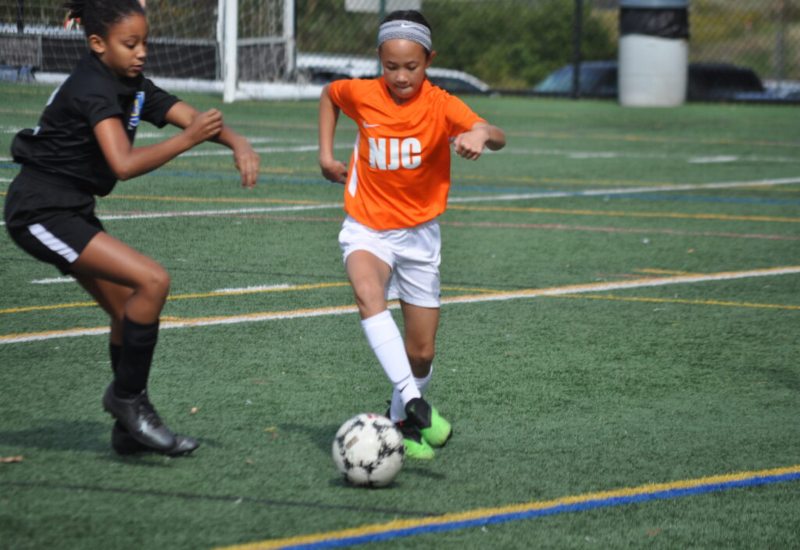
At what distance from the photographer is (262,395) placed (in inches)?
A: 261

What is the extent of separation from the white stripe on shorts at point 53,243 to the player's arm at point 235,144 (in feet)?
2.16

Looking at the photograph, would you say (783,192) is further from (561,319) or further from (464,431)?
(464,431)

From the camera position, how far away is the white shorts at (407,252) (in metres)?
6.00

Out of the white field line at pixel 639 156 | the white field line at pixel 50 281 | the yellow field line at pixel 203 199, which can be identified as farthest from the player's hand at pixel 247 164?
the white field line at pixel 639 156

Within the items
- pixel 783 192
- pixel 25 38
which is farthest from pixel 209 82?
pixel 783 192

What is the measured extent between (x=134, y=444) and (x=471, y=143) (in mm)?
1686

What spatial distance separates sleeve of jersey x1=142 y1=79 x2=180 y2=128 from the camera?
579 centimetres

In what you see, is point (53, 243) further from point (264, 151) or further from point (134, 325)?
point (264, 151)

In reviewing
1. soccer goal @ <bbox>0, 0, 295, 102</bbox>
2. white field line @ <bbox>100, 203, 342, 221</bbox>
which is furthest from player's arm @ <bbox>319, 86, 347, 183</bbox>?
soccer goal @ <bbox>0, 0, 295, 102</bbox>

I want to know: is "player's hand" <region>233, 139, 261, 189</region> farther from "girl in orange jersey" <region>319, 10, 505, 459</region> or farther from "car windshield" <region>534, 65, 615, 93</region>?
"car windshield" <region>534, 65, 615, 93</region>

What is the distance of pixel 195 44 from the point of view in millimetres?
22062

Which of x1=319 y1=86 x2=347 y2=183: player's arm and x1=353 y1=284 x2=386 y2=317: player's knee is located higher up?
x1=319 y1=86 x2=347 y2=183: player's arm

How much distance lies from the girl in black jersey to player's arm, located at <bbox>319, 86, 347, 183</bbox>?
1.74ft

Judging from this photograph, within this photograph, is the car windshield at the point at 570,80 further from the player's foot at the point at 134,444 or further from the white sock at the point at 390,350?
the player's foot at the point at 134,444
